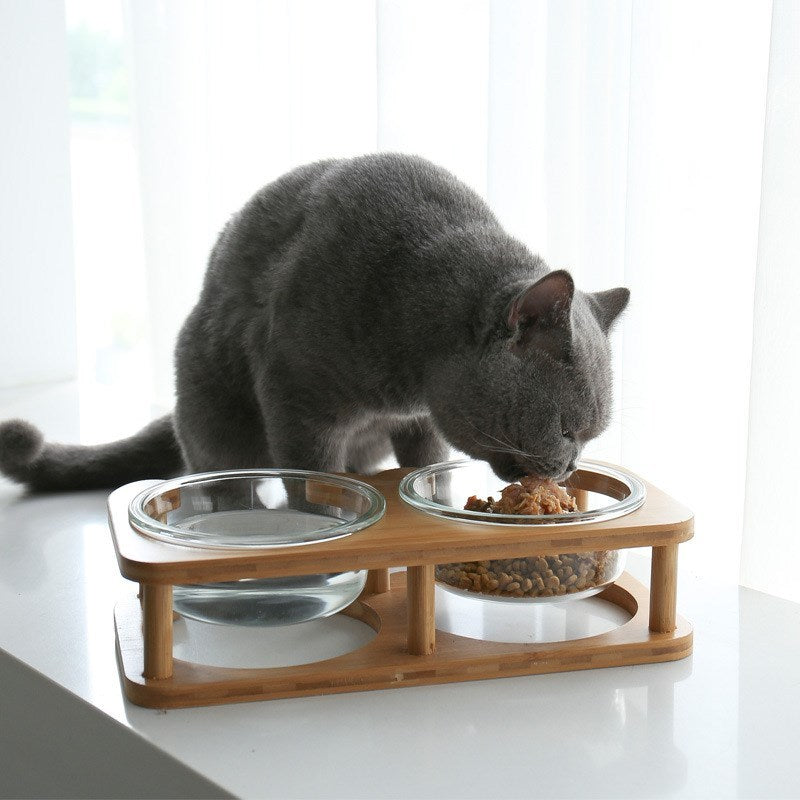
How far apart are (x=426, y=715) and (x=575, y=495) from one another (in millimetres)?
330

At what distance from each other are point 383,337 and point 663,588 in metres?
0.41

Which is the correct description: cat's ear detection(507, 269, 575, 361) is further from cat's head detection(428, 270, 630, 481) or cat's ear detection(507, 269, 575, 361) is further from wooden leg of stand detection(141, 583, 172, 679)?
wooden leg of stand detection(141, 583, 172, 679)

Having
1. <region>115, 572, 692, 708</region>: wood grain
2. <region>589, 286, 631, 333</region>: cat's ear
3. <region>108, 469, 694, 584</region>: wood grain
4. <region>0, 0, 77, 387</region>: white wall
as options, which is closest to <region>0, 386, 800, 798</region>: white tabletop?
<region>115, 572, 692, 708</region>: wood grain

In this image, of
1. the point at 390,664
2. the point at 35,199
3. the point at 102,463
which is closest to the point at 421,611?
the point at 390,664

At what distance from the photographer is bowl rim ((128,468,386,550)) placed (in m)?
0.94

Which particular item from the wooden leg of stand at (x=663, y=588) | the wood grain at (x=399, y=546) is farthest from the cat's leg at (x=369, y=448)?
the wooden leg of stand at (x=663, y=588)

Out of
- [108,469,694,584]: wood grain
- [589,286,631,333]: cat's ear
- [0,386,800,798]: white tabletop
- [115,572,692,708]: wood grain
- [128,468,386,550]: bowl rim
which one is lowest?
[0,386,800,798]: white tabletop

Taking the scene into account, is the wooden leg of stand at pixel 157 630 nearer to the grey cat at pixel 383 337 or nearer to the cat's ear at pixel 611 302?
the grey cat at pixel 383 337

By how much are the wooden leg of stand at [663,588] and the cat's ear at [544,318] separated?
0.71 ft

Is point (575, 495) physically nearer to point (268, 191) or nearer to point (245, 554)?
point (245, 554)

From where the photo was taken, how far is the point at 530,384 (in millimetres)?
1066

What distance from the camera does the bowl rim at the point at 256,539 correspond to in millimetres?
938

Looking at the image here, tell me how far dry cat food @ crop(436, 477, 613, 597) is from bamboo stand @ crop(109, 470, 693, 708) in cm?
5

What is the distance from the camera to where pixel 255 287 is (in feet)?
4.39
